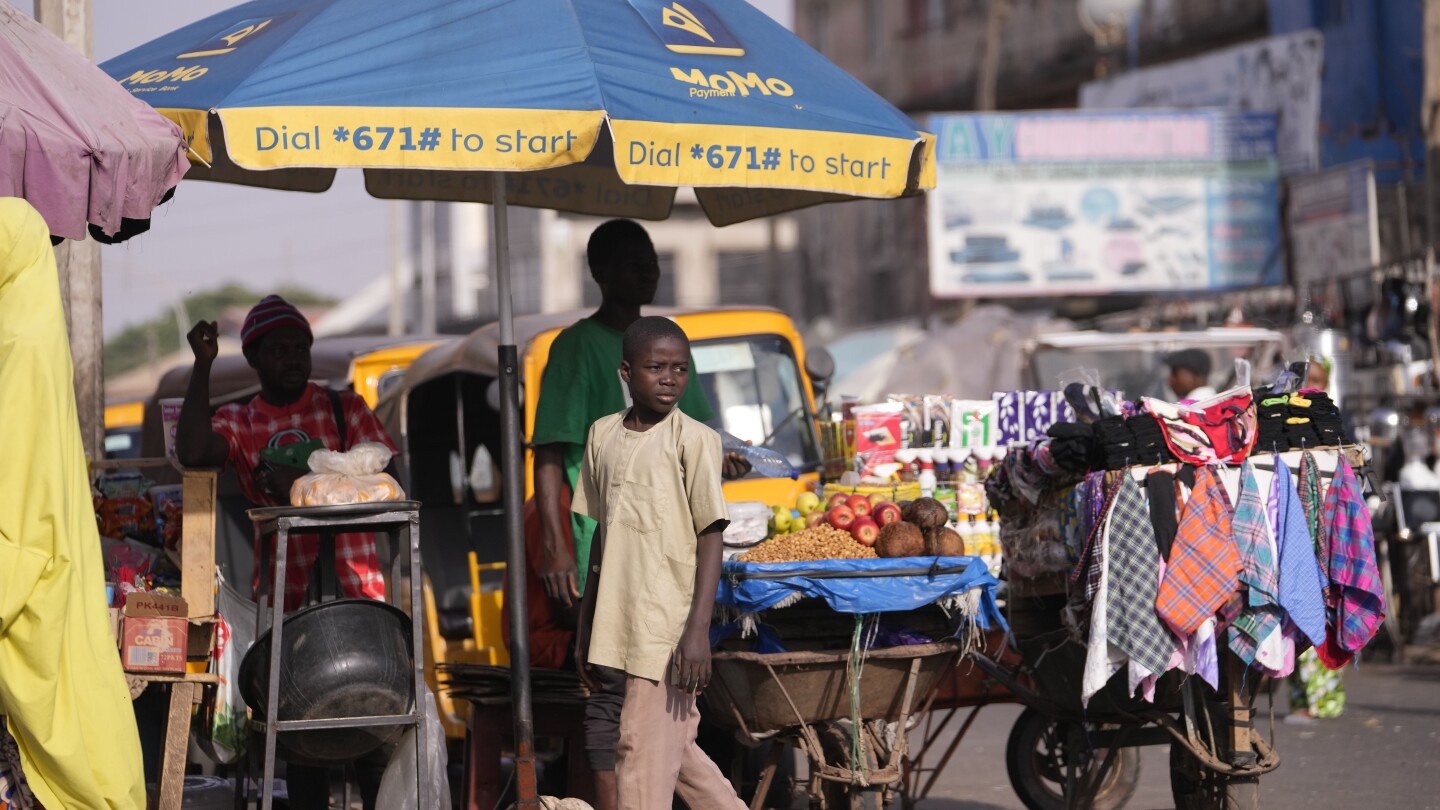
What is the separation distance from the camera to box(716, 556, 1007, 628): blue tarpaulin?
5.15 meters

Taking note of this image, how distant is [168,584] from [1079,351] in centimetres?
920

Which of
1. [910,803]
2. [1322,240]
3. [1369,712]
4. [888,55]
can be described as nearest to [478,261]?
[888,55]

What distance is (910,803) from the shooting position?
628 cm

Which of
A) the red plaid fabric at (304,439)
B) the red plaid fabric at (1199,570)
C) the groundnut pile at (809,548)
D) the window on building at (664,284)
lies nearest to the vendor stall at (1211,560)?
the red plaid fabric at (1199,570)

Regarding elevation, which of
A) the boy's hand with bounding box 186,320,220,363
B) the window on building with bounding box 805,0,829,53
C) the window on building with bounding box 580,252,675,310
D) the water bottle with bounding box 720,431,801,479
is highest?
the window on building with bounding box 805,0,829,53

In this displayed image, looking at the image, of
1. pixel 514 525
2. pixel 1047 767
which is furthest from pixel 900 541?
pixel 1047 767

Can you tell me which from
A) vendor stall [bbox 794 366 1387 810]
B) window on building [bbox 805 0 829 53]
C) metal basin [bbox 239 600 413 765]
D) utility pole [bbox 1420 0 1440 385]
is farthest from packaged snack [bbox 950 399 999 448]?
window on building [bbox 805 0 829 53]

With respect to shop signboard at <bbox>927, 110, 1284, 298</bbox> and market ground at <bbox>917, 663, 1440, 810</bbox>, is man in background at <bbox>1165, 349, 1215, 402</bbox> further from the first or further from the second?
shop signboard at <bbox>927, 110, 1284, 298</bbox>

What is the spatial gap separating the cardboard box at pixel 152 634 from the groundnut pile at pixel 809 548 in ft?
5.92

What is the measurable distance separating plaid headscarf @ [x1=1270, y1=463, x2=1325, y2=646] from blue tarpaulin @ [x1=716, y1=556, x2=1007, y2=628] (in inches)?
39.9

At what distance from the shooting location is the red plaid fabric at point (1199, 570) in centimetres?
538

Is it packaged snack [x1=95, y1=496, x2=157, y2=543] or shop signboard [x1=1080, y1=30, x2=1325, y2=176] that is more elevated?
shop signboard [x1=1080, y1=30, x2=1325, y2=176]

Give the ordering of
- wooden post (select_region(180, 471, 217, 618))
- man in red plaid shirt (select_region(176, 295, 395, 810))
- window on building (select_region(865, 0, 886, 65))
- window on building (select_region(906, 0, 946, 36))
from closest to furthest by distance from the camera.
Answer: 1. wooden post (select_region(180, 471, 217, 618))
2. man in red plaid shirt (select_region(176, 295, 395, 810))
3. window on building (select_region(906, 0, 946, 36))
4. window on building (select_region(865, 0, 886, 65))

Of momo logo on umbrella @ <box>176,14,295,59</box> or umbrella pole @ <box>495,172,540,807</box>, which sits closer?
umbrella pole @ <box>495,172,540,807</box>
